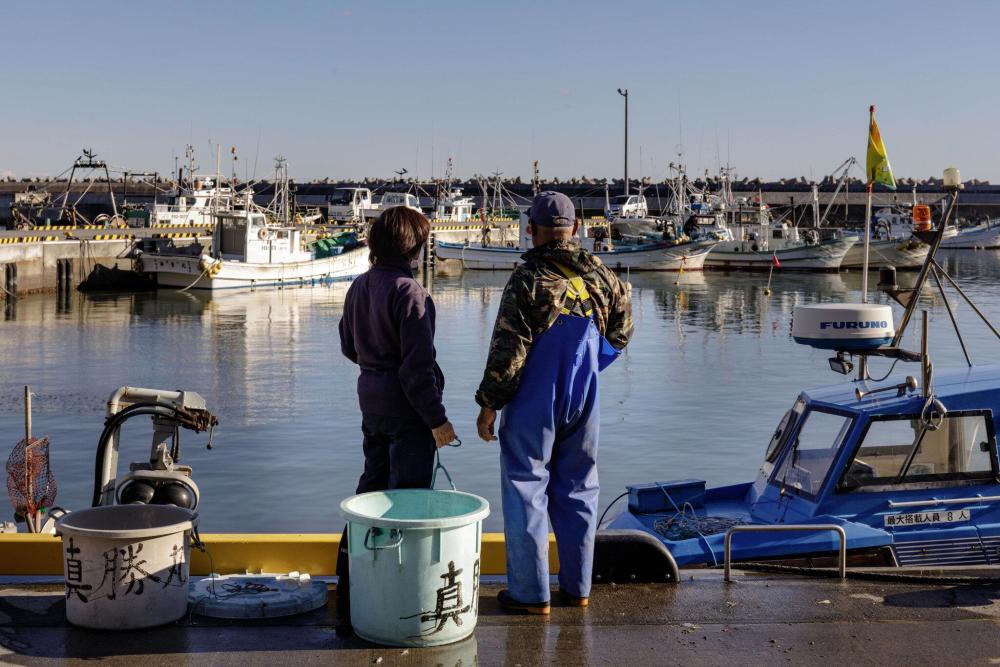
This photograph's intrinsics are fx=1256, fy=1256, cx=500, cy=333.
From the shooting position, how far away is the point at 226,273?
45.7 m

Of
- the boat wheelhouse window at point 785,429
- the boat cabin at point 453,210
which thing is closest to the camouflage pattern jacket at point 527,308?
the boat wheelhouse window at point 785,429

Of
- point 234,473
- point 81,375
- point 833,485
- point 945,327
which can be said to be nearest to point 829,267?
point 945,327

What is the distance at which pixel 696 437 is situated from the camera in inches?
690

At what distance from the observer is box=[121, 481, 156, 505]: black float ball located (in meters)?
5.98

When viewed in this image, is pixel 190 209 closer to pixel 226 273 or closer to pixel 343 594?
pixel 226 273

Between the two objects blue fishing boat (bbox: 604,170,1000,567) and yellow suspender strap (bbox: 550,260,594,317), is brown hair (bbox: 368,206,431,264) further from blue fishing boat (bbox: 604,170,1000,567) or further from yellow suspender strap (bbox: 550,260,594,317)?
blue fishing boat (bbox: 604,170,1000,567)

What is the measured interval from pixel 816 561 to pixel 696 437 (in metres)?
9.78

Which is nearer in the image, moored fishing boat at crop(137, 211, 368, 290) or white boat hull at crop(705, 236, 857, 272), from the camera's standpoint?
moored fishing boat at crop(137, 211, 368, 290)

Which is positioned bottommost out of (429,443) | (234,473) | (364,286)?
(234,473)

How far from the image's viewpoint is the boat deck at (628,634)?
469 cm

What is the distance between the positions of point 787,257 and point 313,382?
4154 centimetres

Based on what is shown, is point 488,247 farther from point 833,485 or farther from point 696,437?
point 833,485

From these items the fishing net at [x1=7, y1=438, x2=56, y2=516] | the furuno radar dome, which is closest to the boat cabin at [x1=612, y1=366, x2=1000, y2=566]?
the furuno radar dome

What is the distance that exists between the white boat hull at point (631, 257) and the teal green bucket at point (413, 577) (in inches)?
2133
